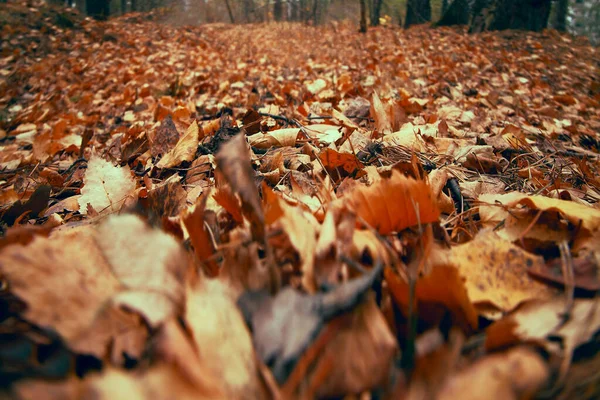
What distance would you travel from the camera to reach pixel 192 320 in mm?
361

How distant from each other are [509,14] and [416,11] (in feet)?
9.60

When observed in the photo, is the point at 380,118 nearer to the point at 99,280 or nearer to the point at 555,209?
the point at 555,209

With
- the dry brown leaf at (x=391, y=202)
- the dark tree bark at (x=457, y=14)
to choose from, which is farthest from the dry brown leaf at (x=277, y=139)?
the dark tree bark at (x=457, y=14)

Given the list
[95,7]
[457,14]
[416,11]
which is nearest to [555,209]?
[457,14]

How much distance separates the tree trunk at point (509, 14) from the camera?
529 cm

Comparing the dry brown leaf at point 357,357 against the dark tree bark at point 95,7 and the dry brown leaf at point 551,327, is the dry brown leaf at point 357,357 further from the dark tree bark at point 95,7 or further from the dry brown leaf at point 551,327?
the dark tree bark at point 95,7

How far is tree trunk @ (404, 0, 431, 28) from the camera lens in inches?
300

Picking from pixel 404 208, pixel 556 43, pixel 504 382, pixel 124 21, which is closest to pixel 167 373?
pixel 504 382

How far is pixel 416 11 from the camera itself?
782 centimetres

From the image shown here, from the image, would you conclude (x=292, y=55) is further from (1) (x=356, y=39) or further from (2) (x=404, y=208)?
(2) (x=404, y=208)

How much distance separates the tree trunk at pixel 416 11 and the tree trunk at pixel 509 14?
2.19m

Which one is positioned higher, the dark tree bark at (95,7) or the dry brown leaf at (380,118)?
the dark tree bark at (95,7)

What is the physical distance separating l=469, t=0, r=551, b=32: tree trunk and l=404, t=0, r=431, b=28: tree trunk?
219cm

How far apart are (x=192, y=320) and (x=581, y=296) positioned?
0.48 metres
